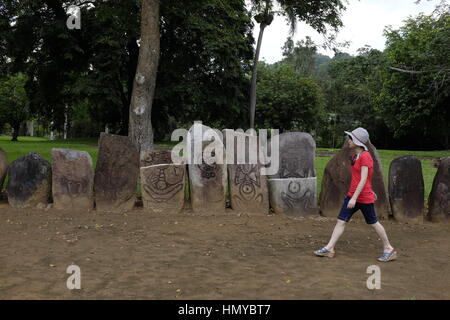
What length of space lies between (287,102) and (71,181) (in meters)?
24.9

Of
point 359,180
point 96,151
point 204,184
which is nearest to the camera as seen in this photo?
point 359,180

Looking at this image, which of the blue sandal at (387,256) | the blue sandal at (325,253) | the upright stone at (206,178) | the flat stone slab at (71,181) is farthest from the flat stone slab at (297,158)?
the flat stone slab at (71,181)

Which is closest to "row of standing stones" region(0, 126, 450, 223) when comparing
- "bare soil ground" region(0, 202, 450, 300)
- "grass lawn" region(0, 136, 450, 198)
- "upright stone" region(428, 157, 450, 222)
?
"upright stone" region(428, 157, 450, 222)

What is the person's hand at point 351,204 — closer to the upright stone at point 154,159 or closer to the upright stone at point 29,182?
the upright stone at point 154,159

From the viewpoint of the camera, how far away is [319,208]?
→ 27.2 feet

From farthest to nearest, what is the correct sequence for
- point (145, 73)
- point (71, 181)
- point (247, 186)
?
point (145, 73) < point (247, 186) < point (71, 181)

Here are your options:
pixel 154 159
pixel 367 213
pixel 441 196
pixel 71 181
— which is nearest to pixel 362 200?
pixel 367 213

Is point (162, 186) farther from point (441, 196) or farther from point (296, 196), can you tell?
point (441, 196)

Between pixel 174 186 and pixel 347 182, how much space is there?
10.3ft

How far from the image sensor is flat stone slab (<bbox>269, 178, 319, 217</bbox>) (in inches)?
321

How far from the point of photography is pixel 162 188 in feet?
26.6

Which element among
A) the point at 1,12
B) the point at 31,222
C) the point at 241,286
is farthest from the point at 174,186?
the point at 1,12

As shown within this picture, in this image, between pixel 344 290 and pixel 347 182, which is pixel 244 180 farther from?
pixel 344 290

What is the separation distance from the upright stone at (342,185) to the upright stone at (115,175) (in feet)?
11.7
